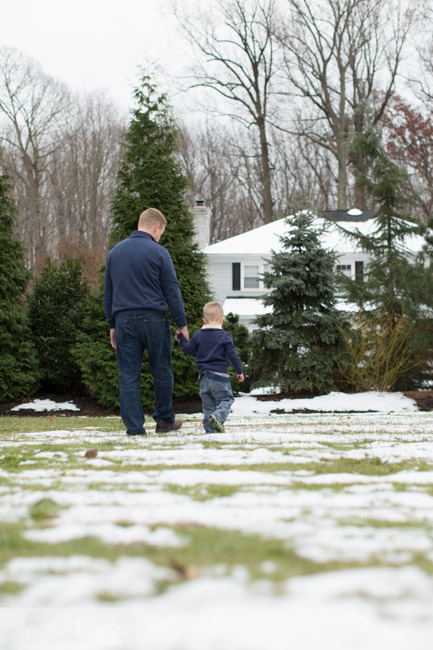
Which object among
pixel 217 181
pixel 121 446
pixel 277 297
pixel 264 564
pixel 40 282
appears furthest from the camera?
pixel 217 181

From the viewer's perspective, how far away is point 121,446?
4691 mm

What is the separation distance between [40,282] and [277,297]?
533 cm

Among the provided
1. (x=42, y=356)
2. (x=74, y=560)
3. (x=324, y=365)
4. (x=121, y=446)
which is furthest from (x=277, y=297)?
(x=74, y=560)

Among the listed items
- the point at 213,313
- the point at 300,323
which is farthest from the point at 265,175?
the point at 213,313

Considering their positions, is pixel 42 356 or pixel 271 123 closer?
pixel 42 356

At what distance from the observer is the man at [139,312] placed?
5574 millimetres

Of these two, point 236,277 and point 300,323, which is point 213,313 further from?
point 236,277

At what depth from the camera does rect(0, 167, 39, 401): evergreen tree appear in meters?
12.2

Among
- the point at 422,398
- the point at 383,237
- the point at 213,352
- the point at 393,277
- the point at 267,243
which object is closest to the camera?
the point at 213,352

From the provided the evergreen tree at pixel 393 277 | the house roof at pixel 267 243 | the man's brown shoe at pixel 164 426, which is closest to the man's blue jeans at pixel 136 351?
the man's brown shoe at pixel 164 426

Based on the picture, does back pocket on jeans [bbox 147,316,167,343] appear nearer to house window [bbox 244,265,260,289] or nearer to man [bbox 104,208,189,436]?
man [bbox 104,208,189,436]

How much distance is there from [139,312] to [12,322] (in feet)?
24.8

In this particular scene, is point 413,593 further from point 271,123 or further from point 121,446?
point 271,123

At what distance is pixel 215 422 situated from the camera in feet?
19.4
